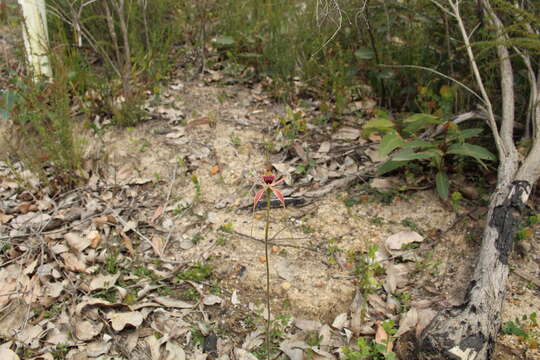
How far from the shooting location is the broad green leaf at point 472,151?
232 cm

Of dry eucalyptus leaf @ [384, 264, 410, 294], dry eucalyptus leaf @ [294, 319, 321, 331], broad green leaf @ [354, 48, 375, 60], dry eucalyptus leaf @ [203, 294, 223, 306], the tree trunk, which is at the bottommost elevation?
dry eucalyptus leaf @ [294, 319, 321, 331]

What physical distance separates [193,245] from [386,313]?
41.5 inches

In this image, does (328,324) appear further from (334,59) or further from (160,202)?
(334,59)

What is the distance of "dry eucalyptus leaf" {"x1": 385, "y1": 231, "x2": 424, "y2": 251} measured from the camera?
239 cm

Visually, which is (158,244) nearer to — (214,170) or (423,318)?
(214,170)

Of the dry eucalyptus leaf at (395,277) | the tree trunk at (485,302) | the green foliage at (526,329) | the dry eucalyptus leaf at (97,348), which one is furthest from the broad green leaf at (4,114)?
the green foliage at (526,329)

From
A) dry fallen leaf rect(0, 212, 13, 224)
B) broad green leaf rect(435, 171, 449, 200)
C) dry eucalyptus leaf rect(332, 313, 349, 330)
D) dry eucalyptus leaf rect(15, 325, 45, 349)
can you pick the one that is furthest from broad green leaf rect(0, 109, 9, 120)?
broad green leaf rect(435, 171, 449, 200)

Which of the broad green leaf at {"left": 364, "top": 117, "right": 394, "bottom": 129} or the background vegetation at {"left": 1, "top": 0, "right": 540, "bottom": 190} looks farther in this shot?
the background vegetation at {"left": 1, "top": 0, "right": 540, "bottom": 190}

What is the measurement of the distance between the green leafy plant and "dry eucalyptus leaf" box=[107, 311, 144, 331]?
4.66 feet

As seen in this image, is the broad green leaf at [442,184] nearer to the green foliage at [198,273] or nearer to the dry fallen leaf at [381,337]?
the dry fallen leaf at [381,337]

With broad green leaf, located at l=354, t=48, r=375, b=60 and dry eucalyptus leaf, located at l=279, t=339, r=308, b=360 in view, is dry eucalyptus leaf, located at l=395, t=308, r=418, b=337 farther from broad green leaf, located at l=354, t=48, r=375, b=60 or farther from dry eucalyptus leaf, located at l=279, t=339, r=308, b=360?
broad green leaf, located at l=354, t=48, r=375, b=60

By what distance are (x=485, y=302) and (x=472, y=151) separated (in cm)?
Result: 81

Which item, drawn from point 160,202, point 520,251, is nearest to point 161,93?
point 160,202

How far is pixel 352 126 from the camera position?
3262mm
